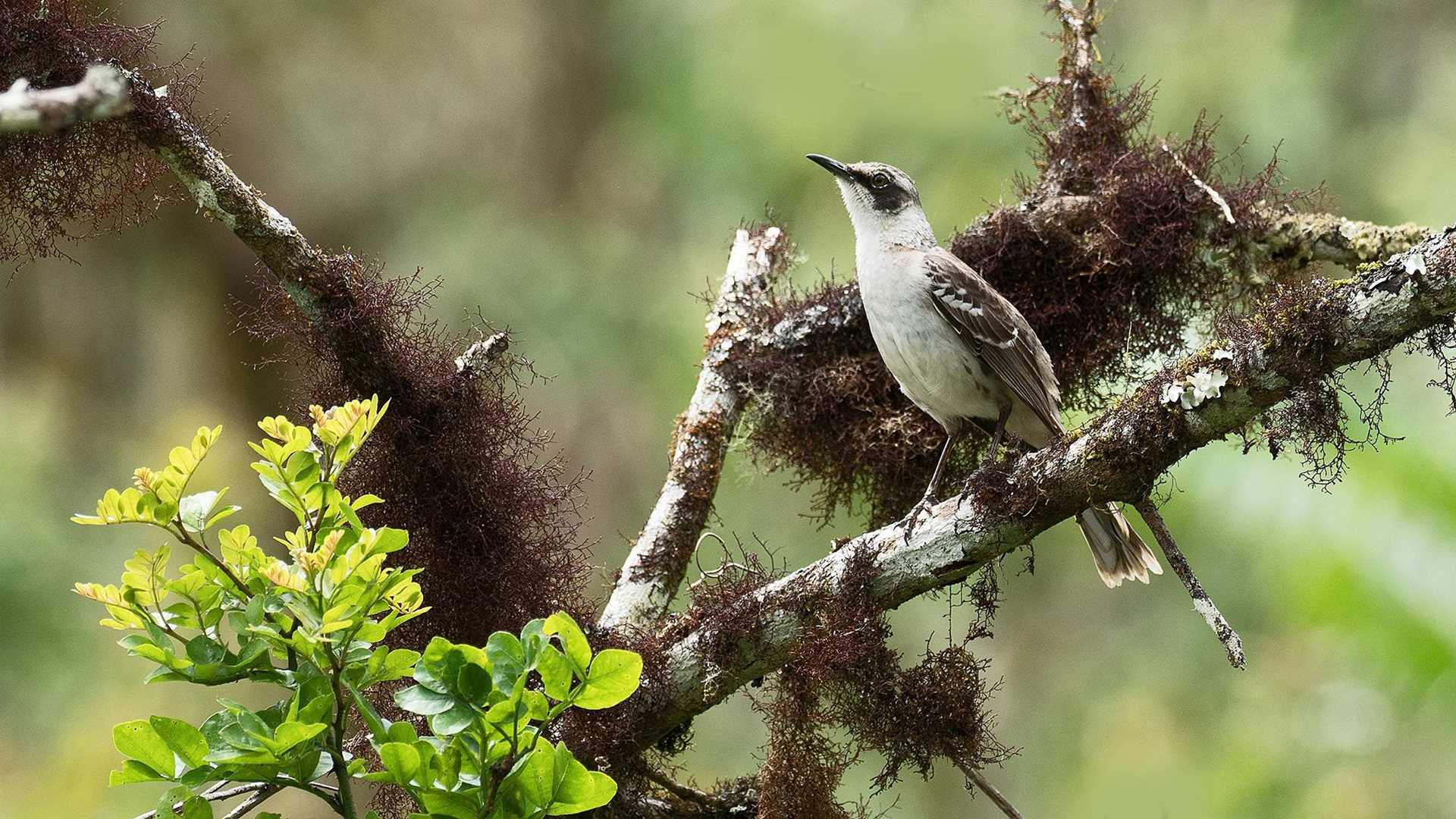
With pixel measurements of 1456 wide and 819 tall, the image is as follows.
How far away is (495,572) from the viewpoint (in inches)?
122

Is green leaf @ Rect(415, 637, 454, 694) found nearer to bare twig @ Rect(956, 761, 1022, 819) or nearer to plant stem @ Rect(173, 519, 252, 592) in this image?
plant stem @ Rect(173, 519, 252, 592)

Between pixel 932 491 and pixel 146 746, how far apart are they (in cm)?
215

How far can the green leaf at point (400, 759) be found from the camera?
188 cm

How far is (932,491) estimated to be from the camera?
136 inches

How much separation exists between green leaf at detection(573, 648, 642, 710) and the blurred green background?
3.43 metres

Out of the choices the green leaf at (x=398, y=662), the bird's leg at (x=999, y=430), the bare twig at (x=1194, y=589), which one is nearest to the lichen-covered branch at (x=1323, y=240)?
the bird's leg at (x=999, y=430)

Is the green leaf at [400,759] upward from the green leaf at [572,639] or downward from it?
downward

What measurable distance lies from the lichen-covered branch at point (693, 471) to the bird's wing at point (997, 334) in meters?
0.72

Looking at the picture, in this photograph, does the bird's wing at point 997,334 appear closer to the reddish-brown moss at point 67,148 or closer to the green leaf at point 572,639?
the green leaf at point 572,639

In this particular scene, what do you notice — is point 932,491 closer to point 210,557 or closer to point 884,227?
point 884,227

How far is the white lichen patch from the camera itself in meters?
2.43

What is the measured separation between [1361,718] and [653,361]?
14.2 feet

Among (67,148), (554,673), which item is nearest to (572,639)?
(554,673)

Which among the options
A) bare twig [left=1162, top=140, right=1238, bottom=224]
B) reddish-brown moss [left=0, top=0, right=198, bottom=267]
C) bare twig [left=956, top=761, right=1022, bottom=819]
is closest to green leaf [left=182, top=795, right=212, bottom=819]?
reddish-brown moss [left=0, top=0, right=198, bottom=267]
